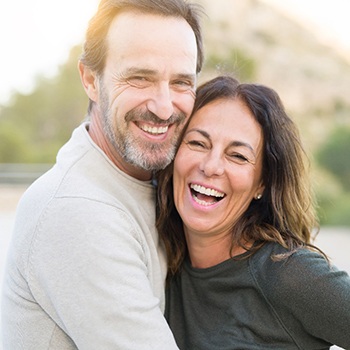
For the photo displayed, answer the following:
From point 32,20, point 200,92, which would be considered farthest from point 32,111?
point 200,92

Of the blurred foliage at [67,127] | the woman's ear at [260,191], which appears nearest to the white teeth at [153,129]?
the woman's ear at [260,191]

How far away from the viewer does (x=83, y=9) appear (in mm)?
25469

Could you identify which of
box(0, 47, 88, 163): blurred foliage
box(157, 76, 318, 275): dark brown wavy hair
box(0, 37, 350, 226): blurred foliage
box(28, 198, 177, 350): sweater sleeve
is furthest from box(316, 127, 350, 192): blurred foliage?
box(28, 198, 177, 350): sweater sleeve

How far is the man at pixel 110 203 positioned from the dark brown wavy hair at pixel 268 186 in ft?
0.32

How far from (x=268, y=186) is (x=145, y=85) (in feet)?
2.16

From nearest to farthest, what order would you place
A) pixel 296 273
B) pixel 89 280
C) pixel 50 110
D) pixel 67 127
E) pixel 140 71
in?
pixel 89 280
pixel 296 273
pixel 140 71
pixel 67 127
pixel 50 110

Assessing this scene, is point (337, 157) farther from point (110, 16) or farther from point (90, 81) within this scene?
point (110, 16)

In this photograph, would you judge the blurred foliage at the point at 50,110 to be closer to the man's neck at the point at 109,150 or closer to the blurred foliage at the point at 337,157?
the blurred foliage at the point at 337,157

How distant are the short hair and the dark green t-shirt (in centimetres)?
95

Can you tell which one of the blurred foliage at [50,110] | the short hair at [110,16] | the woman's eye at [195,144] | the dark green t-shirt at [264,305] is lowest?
the blurred foliage at [50,110]

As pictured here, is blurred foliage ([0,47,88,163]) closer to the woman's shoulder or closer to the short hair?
the short hair

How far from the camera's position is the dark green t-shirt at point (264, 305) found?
90.5 inches

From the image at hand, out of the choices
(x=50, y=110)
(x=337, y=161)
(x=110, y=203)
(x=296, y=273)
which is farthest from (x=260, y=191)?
(x=50, y=110)

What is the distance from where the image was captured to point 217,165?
2561mm
